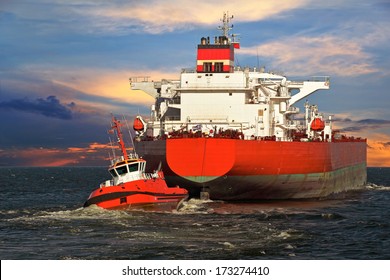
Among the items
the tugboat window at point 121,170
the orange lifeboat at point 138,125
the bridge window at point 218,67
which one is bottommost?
the tugboat window at point 121,170

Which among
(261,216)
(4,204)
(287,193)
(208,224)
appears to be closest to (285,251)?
(208,224)

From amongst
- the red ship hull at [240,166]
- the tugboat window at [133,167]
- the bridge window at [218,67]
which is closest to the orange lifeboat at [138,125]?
the red ship hull at [240,166]

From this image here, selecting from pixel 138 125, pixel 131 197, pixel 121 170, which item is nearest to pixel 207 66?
pixel 138 125

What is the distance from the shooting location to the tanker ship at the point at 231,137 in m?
40.0

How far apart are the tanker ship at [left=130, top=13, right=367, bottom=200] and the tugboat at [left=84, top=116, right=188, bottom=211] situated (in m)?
3.78

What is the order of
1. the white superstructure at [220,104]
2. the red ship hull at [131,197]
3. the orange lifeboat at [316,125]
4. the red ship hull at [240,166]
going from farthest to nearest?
the orange lifeboat at [316,125], the white superstructure at [220,104], the red ship hull at [240,166], the red ship hull at [131,197]

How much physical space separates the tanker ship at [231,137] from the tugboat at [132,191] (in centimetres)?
378

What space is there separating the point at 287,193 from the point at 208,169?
Result: 7963 millimetres

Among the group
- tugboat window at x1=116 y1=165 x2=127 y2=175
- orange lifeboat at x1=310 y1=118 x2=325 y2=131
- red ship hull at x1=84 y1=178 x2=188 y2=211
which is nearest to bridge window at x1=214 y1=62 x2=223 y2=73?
orange lifeboat at x1=310 y1=118 x2=325 y2=131

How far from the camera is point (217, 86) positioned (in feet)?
150

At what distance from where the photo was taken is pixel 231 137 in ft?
135

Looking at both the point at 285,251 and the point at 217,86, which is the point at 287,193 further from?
the point at 285,251

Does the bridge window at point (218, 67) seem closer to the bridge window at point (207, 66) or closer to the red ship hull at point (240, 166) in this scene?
the bridge window at point (207, 66)

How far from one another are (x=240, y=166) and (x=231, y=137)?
2.03 m
